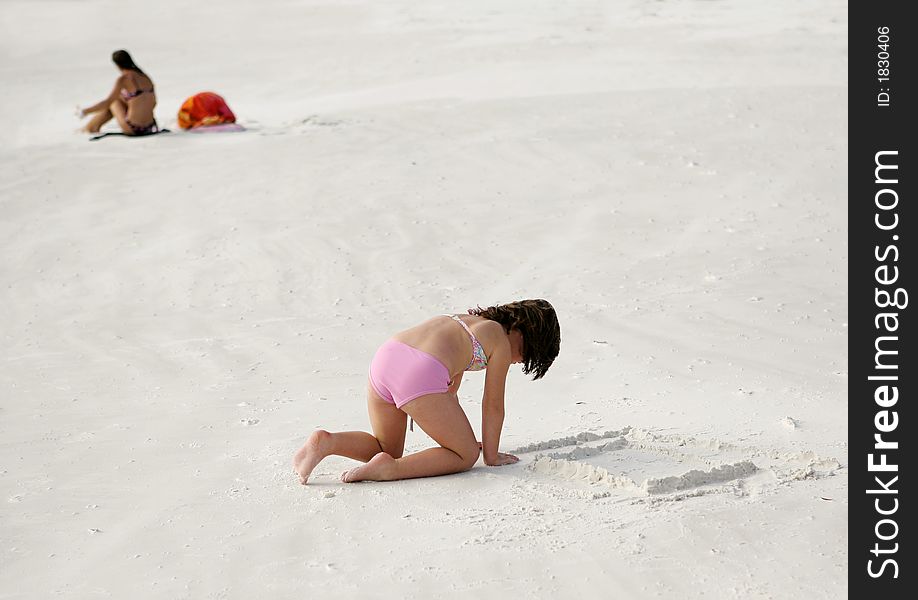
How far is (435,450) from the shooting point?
4.39 metres

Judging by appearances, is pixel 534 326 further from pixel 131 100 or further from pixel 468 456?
pixel 131 100

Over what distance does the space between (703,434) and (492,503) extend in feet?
4.27

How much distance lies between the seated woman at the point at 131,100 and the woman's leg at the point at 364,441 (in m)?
8.78

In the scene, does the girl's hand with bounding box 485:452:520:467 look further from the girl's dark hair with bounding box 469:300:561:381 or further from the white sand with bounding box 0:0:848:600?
the girl's dark hair with bounding box 469:300:561:381

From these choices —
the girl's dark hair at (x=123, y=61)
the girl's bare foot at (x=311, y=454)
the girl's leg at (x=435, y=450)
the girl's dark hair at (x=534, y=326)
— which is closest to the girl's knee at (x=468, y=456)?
the girl's leg at (x=435, y=450)

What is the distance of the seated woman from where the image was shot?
1230 centimetres

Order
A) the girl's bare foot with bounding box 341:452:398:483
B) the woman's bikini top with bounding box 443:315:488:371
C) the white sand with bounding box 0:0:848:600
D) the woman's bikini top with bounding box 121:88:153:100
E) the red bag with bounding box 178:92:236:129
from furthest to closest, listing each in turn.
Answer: the red bag with bounding box 178:92:236:129, the woman's bikini top with bounding box 121:88:153:100, the woman's bikini top with bounding box 443:315:488:371, the girl's bare foot with bounding box 341:452:398:483, the white sand with bounding box 0:0:848:600

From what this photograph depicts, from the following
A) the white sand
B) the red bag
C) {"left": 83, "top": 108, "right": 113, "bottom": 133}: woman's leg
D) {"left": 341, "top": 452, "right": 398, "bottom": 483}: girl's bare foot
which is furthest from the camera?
{"left": 83, "top": 108, "right": 113, "bottom": 133}: woman's leg

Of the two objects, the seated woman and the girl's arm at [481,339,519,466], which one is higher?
the seated woman

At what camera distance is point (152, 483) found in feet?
14.9

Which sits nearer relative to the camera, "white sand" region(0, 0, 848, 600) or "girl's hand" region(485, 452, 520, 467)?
"white sand" region(0, 0, 848, 600)

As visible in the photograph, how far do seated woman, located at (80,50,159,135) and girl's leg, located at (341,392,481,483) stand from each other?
29.6ft

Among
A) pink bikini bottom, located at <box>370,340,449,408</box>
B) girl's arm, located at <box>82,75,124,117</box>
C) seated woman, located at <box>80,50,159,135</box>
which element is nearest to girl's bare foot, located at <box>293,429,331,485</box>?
pink bikini bottom, located at <box>370,340,449,408</box>
